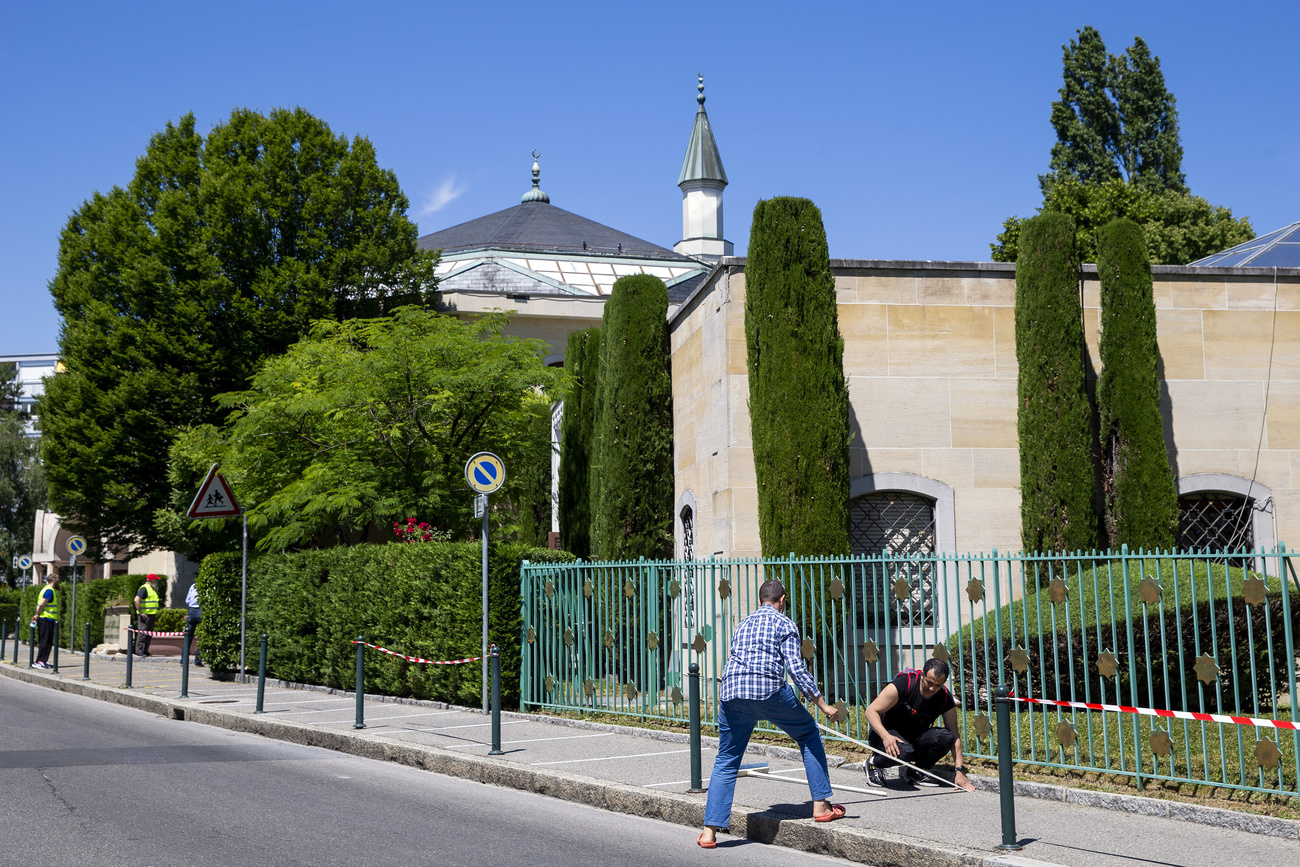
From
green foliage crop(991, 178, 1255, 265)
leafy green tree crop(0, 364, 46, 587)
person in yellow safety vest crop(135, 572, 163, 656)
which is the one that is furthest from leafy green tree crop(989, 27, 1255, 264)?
leafy green tree crop(0, 364, 46, 587)

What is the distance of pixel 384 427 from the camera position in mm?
18922

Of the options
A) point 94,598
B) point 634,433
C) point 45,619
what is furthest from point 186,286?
point 634,433

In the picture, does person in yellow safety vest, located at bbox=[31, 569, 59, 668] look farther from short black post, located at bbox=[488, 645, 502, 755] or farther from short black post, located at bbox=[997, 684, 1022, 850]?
short black post, located at bbox=[997, 684, 1022, 850]

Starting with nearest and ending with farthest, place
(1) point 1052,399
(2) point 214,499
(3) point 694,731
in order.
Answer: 1. (3) point 694,731
2. (1) point 1052,399
3. (2) point 214,499

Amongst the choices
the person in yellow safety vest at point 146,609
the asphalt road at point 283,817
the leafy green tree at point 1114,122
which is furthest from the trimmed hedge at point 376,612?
the leafy green tree at point 1114,122

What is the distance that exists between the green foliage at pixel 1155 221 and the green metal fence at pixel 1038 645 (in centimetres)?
2052

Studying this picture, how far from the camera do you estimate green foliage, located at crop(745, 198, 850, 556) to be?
46.3 ft

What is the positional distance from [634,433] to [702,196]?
47513 millimetres

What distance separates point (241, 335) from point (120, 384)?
10.2 ft

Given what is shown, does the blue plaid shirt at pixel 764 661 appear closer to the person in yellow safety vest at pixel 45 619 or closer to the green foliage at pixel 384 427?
the green foliage at pixel 384 427

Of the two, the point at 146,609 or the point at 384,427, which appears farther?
the point at 146,609

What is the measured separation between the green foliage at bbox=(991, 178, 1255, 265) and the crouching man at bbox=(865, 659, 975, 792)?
2584 cm

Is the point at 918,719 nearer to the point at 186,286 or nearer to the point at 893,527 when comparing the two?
the point at 893,527

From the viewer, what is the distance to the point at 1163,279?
52.5 feet
